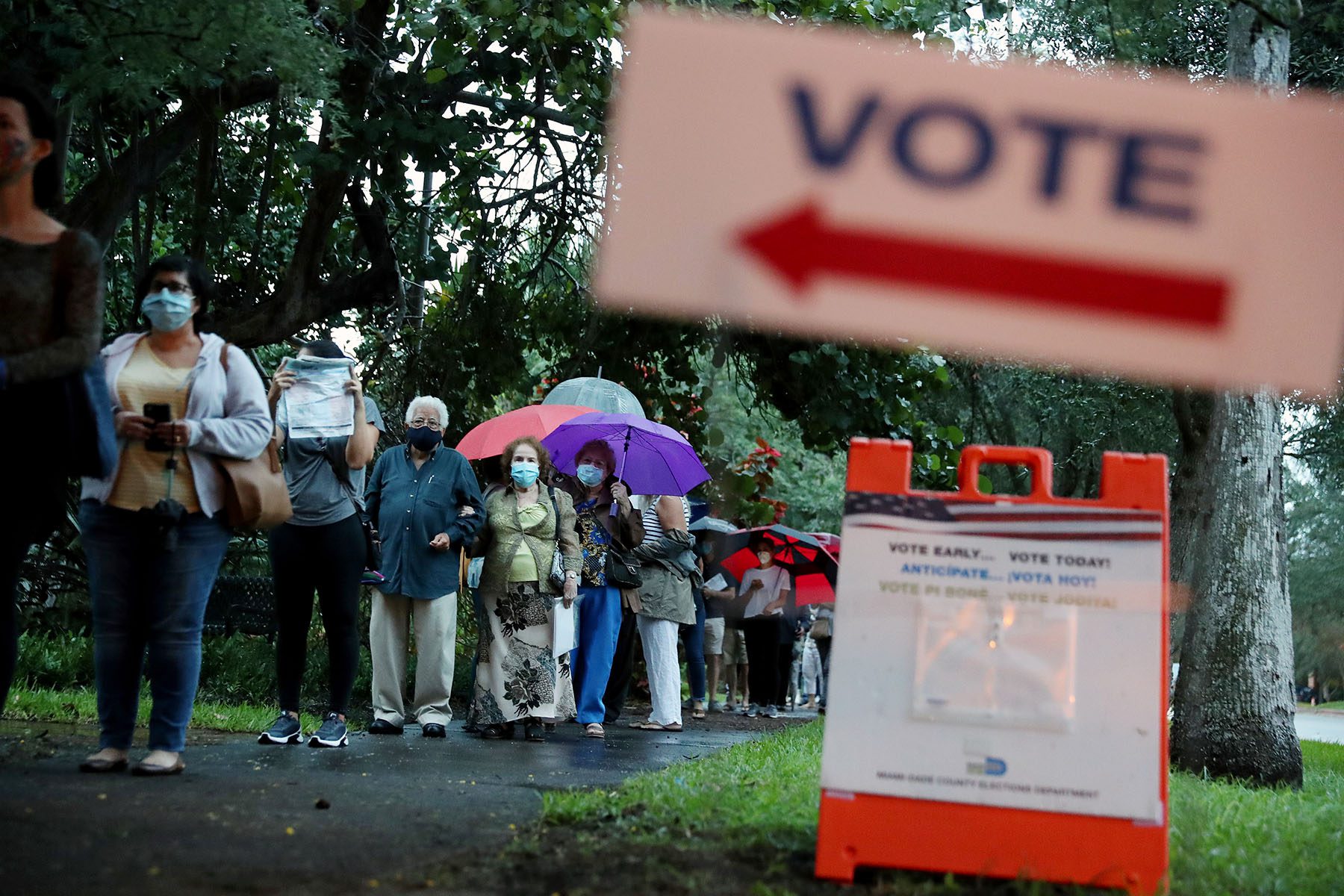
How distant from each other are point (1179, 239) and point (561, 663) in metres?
7.57

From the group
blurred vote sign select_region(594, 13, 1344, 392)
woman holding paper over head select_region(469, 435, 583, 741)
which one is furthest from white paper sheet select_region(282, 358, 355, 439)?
blurred vote sign select_region(594, 13, 1344, 392)

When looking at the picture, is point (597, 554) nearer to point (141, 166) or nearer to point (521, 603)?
point (521, 603)

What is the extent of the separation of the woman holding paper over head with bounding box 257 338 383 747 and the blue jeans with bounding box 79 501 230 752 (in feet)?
6.17

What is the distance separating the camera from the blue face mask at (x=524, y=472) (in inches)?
388

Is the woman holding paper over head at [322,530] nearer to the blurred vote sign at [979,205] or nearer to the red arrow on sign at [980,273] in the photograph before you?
the blurred vote sign at [979,205]

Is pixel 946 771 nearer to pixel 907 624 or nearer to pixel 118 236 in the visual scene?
pixel 907 624

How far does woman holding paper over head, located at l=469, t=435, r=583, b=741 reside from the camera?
9.67 m

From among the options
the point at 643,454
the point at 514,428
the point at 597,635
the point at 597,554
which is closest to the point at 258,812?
the point at 597,554

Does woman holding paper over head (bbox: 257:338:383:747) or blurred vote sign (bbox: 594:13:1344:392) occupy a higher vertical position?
blurred vote sign (bbox: 594:13:1344:392)

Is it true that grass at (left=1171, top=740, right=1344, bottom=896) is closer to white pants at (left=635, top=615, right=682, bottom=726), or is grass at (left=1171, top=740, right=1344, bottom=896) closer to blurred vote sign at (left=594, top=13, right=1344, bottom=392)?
blurred vote sign at (left=594, top=13, right=1344, bottom=392)

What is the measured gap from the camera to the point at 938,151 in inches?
114

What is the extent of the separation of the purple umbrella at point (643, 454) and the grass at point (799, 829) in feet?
14.1

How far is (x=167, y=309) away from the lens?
234 inches

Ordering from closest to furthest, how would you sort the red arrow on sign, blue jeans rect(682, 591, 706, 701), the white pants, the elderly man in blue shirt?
the red arrow on sign → the elderly man in blue shirt → the white pants → blue jeans rect(682, 591, 706, 701)
